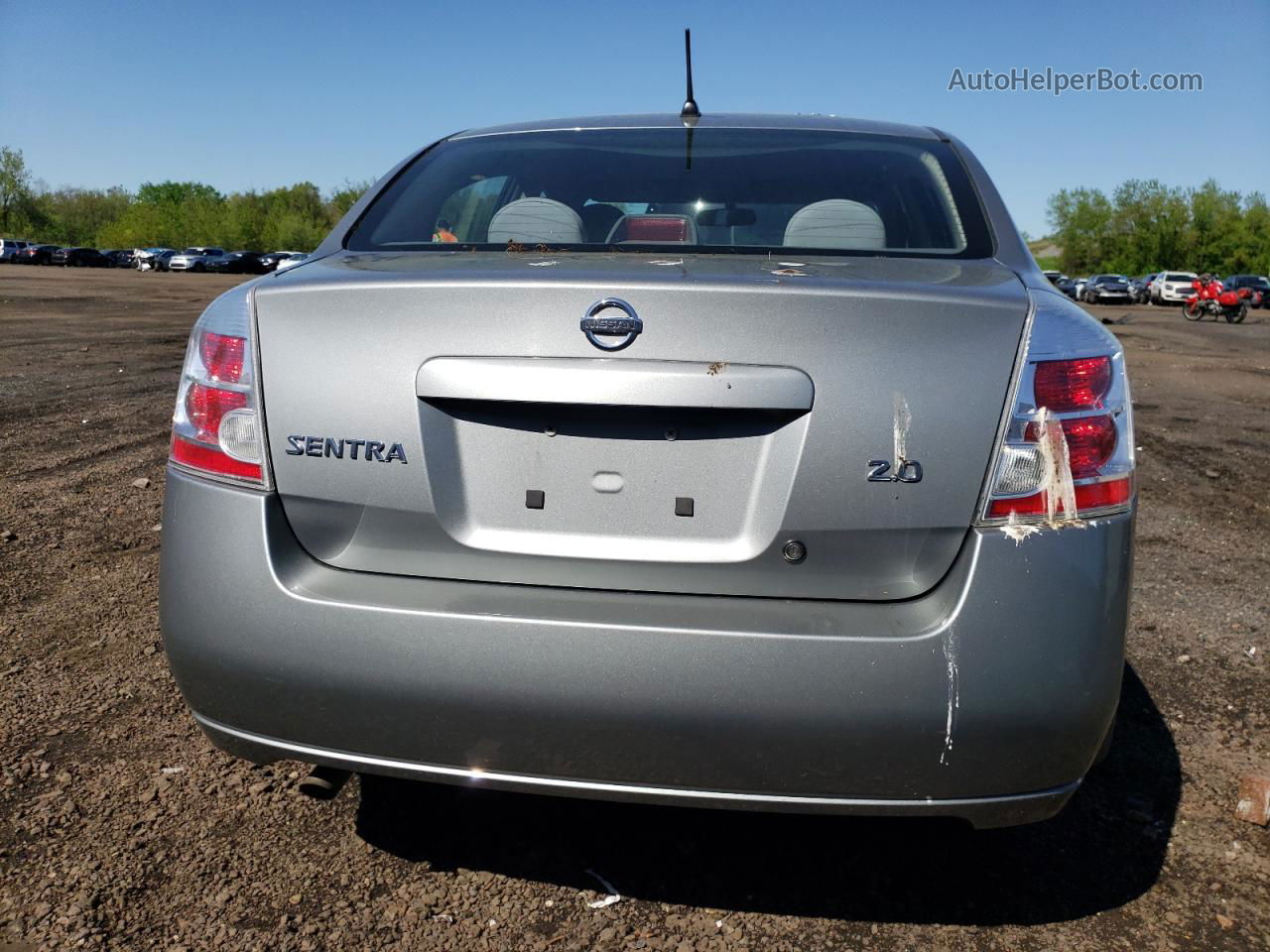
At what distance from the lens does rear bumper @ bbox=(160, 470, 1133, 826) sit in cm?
181

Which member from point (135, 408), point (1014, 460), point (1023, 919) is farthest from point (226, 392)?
point (135, 408)

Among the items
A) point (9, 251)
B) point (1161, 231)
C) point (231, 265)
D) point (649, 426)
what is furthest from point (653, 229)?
point (1161, 231)

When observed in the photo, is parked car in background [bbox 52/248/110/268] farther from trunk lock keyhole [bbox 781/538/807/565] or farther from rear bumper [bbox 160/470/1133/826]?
trunk lock keyhole [bbox 781/538/807/565]

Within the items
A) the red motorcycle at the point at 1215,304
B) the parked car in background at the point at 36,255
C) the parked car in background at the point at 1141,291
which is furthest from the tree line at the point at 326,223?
the red motorcycle at the point at 1215,304

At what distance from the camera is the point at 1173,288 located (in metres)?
54.0

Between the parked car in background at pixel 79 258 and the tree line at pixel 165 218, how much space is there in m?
30.3

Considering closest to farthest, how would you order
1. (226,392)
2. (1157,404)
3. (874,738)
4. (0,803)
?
1. (874,738)
2. (226,392)
3. (0,803)
4. (1157,404)

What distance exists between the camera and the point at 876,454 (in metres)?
1.85

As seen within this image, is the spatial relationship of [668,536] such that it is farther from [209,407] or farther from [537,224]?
[537,224]

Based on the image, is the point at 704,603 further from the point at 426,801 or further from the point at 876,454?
the point at 426,801

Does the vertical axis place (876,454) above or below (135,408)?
above

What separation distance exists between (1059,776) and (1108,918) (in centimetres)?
59

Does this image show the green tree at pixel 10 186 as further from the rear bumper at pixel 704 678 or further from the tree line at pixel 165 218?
the rear bumper at pixel 704 678

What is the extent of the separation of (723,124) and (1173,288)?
57864mm
